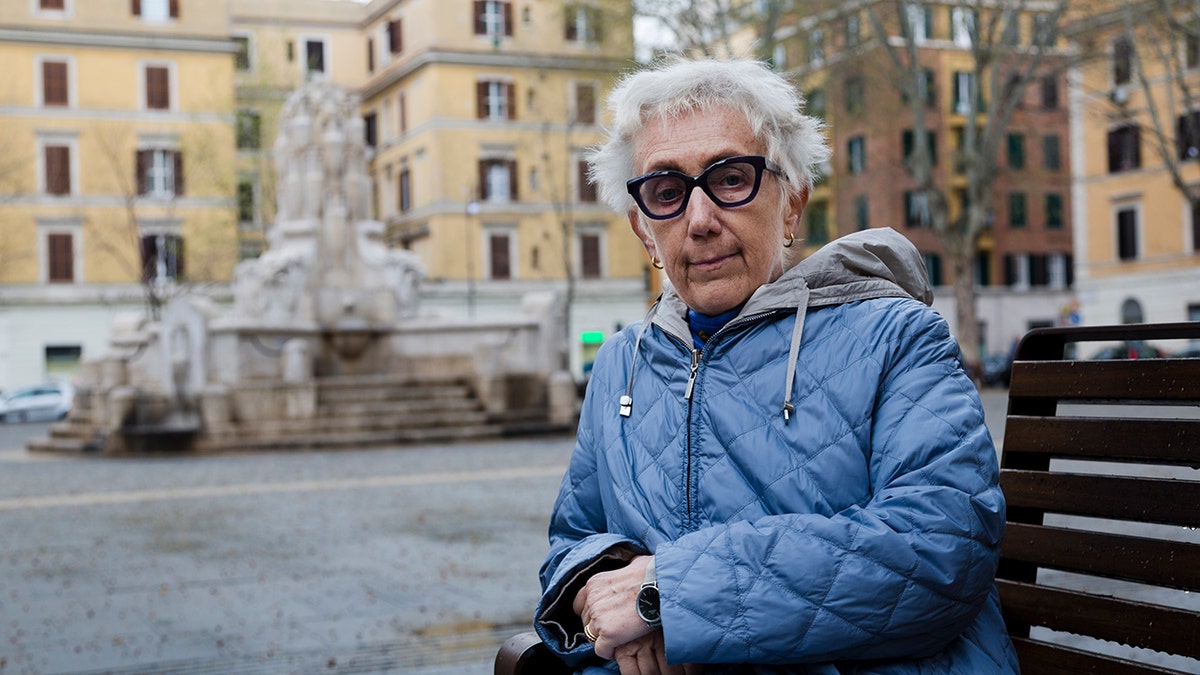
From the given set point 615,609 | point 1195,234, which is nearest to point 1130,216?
point 1195,234

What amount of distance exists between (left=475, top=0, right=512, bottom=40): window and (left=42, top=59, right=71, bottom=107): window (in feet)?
56.4

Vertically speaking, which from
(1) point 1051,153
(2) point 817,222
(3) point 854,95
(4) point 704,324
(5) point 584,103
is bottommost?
(4) point 704,324

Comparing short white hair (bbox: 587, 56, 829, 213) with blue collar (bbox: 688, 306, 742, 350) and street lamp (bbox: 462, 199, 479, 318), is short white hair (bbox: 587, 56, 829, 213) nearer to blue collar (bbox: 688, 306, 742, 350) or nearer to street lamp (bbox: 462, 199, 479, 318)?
blue collar (bbox: 688, 306, 742, 350)

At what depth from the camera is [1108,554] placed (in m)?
2.60

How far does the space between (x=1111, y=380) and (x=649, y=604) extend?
1.03 metres

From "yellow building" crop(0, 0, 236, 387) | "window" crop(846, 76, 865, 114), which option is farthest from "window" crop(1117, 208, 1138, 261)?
"yellow building" crop(0, 0, 236, 387)

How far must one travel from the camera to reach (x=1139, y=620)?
8.18 ft

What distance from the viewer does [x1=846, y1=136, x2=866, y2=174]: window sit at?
6097 centimetres

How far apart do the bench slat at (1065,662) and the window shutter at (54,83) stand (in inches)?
2228

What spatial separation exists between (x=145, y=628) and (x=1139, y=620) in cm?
549

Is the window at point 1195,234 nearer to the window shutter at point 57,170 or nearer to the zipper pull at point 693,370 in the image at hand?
the window shutter at point 57,170

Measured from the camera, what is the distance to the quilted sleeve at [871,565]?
2.32 m

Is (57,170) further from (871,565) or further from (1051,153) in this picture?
(871,565)

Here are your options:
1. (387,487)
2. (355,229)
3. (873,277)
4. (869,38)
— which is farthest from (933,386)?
(869,38)
